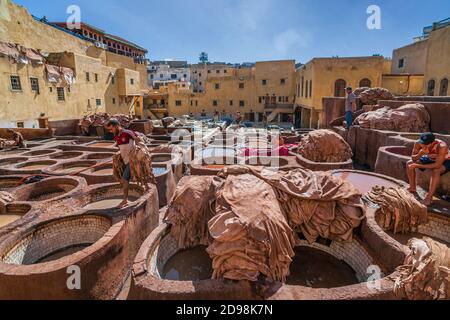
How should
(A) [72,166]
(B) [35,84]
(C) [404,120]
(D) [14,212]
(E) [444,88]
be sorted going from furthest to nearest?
(B) [35,84] → (E) [444,88] → (A) [72,166] → (C) [404,120] → (D) [14,212]

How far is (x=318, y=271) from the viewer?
377 cm

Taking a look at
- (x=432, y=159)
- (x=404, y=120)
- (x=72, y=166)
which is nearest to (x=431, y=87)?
(x=404, y=120)

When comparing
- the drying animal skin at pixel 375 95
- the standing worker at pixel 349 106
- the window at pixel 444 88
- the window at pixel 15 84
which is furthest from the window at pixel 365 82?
the window at pixel 15 84

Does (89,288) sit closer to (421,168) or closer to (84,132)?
(421,168)

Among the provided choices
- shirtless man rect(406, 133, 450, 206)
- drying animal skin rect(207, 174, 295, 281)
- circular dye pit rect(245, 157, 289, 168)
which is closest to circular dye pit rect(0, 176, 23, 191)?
circular dye pit rect(245, 157, 289, 168)

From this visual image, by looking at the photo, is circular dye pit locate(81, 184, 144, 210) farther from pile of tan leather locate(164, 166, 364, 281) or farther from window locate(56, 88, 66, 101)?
window locate(56, 88, 66, 101)

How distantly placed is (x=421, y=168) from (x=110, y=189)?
20.8 ft

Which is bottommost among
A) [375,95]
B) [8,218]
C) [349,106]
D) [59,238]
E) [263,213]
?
[59,238]

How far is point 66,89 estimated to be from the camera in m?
19.6

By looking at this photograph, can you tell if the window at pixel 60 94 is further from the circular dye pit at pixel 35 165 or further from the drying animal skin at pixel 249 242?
the drying animal skin at pixel 249 242

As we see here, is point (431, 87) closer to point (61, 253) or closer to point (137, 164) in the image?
point (137, 164)

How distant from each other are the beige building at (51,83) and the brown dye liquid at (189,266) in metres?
15.1

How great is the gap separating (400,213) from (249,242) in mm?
2637

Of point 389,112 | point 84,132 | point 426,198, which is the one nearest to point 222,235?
point 426,198
